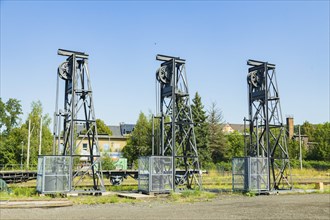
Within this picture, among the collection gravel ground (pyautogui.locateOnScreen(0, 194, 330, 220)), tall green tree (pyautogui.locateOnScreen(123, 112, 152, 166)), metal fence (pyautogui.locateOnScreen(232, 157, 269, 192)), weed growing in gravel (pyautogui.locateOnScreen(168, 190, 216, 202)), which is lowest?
weed growing in gravel (pyautogui.locateOnScreen(168, 190, 216, 202))

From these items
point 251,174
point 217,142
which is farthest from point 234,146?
point 251,174

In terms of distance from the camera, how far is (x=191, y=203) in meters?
19.3

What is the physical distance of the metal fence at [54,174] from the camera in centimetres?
2036

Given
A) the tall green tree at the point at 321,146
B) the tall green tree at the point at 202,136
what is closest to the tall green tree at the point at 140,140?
the tall green tree at the point at 202,136

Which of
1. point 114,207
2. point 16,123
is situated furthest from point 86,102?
point 16,123

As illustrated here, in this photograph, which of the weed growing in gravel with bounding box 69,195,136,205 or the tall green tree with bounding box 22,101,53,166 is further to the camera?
the tall green tree with bounding box 22,101,53,166

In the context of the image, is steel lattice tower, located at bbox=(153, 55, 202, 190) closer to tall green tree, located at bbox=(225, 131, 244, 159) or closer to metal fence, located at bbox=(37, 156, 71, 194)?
metal fence, located at bbox=(37, 156, 71, 194)

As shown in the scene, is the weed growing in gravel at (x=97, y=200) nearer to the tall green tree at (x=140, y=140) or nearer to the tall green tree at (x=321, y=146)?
the tall green tree at (x=140, y=140)

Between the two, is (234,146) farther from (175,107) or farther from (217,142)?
(175,107)

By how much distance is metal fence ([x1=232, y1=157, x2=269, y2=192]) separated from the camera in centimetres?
2405

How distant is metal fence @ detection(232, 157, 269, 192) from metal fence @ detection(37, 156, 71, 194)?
10588 mm

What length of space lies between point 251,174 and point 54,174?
11.9m

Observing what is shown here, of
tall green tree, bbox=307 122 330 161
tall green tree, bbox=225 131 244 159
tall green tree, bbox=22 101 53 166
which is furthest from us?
tall green tree, bbox=307 122 330 161

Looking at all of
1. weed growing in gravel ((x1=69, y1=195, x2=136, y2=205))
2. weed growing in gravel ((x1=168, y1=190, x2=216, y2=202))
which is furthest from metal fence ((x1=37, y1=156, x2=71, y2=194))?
weed growing in gravel ((x1=168, y1=190, x2=216, y2=202))
